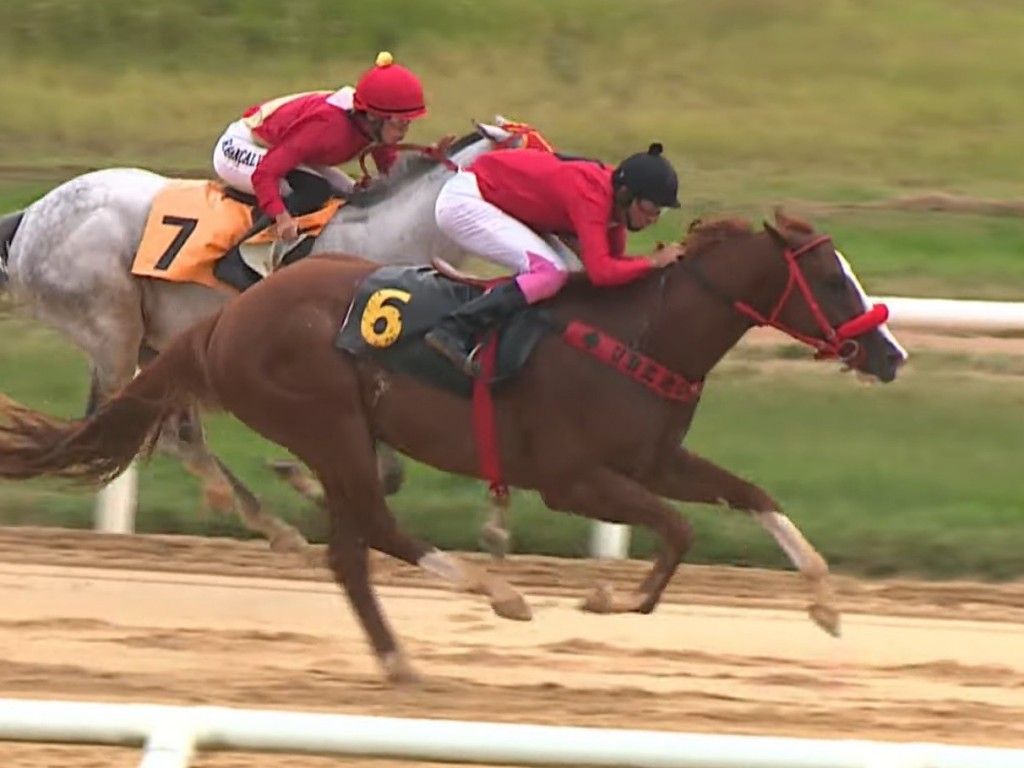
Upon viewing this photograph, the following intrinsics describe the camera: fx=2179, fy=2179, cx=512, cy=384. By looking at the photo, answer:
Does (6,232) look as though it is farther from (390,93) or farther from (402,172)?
(390,93)

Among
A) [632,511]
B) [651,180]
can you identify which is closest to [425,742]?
[632,511]

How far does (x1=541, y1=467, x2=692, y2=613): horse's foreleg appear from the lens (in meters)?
5.43

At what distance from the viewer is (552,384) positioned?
5566 mm

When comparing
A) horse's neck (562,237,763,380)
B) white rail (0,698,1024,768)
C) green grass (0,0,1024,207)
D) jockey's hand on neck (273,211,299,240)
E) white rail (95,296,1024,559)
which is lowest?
green grass (0,0,1024,207)

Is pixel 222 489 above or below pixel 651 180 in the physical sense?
below

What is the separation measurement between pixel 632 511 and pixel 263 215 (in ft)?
6.54

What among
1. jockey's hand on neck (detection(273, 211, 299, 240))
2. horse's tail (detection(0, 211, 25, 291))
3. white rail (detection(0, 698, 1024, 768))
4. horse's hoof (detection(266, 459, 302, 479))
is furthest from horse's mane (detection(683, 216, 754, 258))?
horse's tail (detection(0, 211, 25, 291))

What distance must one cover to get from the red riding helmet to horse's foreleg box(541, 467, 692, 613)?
5.19 ft

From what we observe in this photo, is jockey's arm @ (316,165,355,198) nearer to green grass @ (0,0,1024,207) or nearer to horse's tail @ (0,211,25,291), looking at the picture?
horse's tail @ (0,211,25,291)

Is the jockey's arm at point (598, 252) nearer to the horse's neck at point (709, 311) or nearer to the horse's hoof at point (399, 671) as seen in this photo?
the horse's neck at point (709, 311)

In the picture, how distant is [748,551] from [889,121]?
1159 cm

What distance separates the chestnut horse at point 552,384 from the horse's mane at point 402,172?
1.07 m

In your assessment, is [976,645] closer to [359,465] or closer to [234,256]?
[359,465]

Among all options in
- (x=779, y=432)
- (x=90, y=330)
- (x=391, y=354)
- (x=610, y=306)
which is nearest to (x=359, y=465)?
(x=391, y=354)
